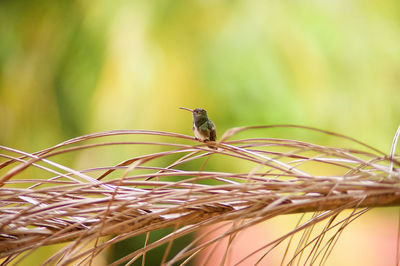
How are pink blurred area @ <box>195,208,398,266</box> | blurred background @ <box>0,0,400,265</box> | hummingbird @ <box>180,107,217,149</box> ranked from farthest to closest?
blurred background @ <box>0,0,400,265</box>
pink blurred area @ <box>195,208,398,266</box>
hummingbird @ <box>180,107,217,149</box>

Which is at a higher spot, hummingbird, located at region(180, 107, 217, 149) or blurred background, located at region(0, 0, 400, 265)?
blurred background, located at region(0, 0, 400, 265)

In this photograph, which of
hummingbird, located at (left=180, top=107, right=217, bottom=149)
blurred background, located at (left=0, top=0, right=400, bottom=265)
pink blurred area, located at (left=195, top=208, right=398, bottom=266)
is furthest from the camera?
blurred background, located at (left=0, top=0, right=400, bottom=265)

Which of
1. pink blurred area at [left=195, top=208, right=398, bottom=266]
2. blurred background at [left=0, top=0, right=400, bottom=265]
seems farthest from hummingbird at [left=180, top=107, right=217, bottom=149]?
blurred background at [left=0, top=0, right=400, bottom=265]

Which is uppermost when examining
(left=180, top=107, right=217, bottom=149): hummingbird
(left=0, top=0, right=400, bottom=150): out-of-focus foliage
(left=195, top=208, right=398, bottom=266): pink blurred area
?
(left=0, top=0, right=400, bottom=150): out-of-focus foliage

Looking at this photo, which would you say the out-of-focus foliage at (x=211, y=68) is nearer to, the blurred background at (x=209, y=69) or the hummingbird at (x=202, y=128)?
the blurred background at (x=209, y=69)

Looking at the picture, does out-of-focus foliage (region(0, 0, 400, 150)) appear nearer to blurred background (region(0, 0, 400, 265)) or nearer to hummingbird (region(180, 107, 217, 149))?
blurred background (region(0, 0, 400, 265))

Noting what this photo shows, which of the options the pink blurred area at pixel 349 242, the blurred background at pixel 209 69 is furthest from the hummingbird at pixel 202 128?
the blurred background at pixel 209 69

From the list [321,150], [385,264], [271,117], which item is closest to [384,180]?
[321,150]

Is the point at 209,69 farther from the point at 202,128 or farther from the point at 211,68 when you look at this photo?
the point at 202,128

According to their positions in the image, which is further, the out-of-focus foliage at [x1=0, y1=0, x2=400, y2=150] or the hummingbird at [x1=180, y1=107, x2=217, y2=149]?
the out-of-focus foliage at [x1=0, y1=0, x2=400, y2=150]

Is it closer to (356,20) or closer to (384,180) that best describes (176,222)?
(384,180)
